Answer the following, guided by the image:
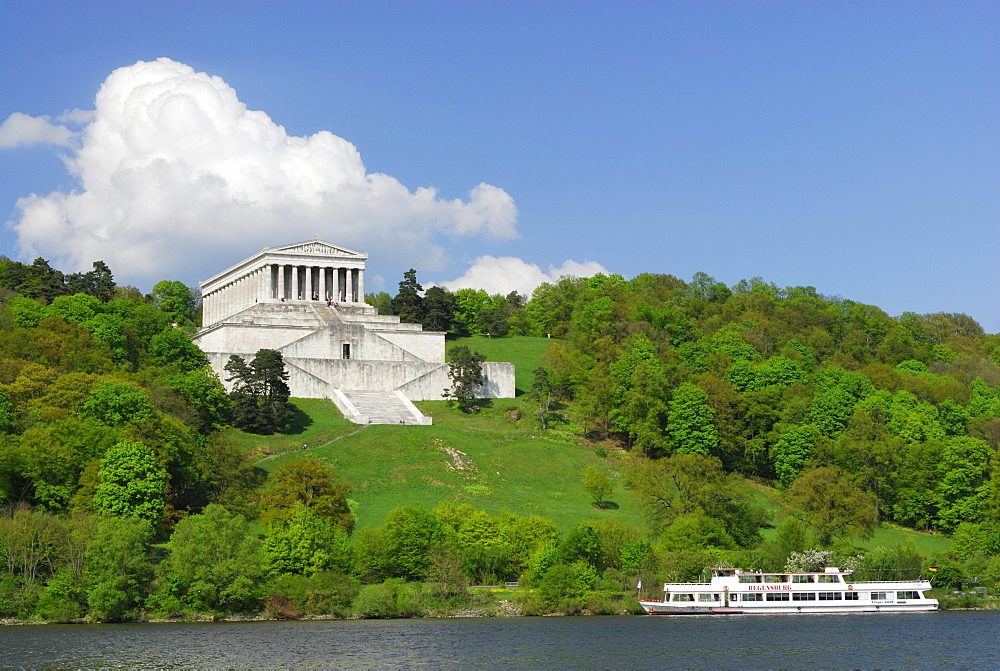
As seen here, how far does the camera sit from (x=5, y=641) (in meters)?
49.3

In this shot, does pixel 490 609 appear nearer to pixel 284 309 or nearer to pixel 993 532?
pixel 993 532

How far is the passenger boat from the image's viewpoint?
64.8 m

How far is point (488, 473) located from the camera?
265ft

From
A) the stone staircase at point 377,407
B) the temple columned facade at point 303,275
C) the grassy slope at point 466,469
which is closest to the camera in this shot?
the grassy slope at point 466,469

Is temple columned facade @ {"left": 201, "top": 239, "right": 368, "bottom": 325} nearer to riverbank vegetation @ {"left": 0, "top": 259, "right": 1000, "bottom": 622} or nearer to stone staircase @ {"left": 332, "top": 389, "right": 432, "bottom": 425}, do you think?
riverbank vegetation @ {"left": 0, "top": 259, "right": 1000, "bottom": 622}

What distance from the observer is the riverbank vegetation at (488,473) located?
59.2 meters

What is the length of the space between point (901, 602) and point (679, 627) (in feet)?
51.3

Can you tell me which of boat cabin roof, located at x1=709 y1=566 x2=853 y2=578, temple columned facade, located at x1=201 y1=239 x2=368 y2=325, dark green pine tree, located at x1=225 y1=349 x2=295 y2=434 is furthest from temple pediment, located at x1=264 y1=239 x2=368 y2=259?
boat cabin roof, located at x1=709 y1=566 x2=853 y2=578

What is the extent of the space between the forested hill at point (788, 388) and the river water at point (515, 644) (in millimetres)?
21364

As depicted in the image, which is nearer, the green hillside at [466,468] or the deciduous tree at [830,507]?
the deciduous tree at [830,507]

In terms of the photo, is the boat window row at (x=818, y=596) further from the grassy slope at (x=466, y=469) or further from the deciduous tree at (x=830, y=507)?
the grassy slope at (x=466, y=469)

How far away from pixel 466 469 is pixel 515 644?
103 ft

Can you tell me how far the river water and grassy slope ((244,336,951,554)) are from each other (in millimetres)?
13873

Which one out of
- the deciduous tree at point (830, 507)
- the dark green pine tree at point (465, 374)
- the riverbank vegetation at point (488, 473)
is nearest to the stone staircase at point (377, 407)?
the riverbank vegetation at point (488, 473)
